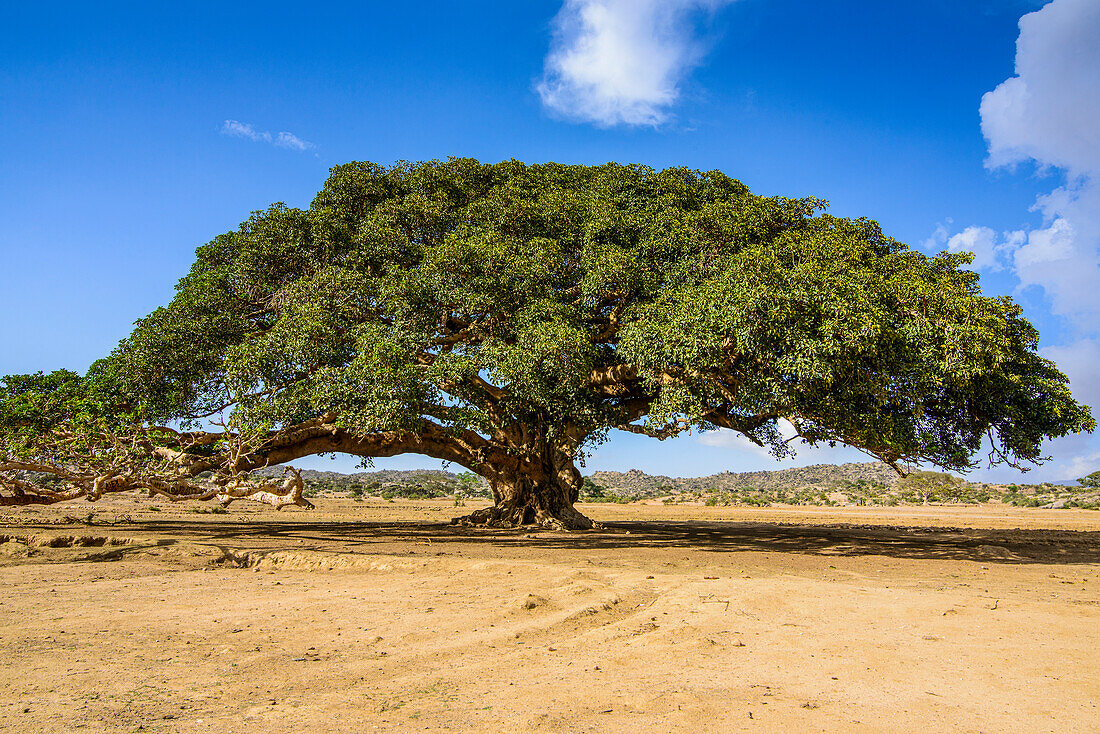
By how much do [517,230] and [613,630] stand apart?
43.1ft

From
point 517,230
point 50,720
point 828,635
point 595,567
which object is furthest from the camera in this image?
point 517,230

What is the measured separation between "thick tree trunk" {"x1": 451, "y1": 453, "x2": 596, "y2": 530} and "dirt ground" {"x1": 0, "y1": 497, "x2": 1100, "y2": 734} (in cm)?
800

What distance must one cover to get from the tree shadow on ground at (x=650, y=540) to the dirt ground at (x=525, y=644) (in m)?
2.35

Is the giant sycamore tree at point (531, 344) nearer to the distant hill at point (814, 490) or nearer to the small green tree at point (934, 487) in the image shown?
the distant hill at point (814, 490)

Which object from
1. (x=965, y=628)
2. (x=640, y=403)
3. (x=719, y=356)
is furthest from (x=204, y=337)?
(x=965, y=628)

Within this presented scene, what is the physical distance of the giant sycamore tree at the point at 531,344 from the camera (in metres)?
13.3

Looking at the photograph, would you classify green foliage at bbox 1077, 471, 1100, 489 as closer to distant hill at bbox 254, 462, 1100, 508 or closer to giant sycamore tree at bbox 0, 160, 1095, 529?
distant hill at bbox 254, 462, 1100, 508

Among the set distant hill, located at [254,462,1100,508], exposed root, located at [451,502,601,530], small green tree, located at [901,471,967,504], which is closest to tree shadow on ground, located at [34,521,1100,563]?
exposed root, located at [451,502,601,530]

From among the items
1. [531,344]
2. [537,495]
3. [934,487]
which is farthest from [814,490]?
[531,344]

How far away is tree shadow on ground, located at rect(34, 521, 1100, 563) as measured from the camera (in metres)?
14.9

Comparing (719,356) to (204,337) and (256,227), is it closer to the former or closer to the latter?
(204,337)

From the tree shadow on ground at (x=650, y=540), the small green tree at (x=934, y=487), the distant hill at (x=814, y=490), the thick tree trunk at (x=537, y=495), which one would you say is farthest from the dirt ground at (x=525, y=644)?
the small green tree at (x=934, y=487)

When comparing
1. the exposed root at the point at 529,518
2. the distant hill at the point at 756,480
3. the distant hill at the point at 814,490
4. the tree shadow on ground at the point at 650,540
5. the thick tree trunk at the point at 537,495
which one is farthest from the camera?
the distant hill at the point at 756,480

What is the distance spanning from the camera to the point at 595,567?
11469 mm
